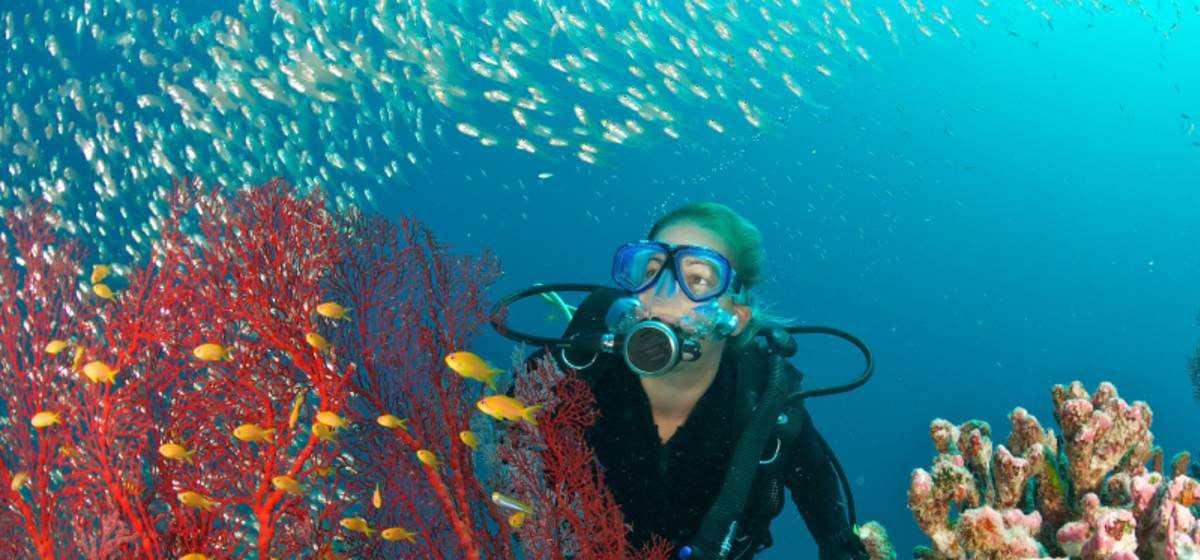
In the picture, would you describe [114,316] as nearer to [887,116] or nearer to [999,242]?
[887,116]

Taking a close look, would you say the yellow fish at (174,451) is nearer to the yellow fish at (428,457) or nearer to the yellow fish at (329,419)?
the yellow fish at (329,419)

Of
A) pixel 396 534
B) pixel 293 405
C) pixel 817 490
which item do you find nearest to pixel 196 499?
pixel 293 405

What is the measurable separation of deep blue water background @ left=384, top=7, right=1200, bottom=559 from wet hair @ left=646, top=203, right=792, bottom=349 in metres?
30.7

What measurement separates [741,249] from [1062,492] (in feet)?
7.28

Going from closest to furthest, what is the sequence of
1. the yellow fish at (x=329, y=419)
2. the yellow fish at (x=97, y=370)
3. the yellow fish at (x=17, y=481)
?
the yellow fish at (x=329, y=419) < the yellow fish at (x=97, y=370) < the yellow fish at (x=17, y=481)

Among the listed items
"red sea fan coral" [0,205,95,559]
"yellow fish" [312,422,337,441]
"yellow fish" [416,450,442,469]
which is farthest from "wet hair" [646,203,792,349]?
"red sea fan coral" [0,205,95,559]

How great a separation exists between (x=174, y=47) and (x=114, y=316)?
1324cm

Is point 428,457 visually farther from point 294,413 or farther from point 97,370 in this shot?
point 97,370

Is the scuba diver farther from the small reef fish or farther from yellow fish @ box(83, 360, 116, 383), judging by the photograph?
yellow fish @ box(83, 360, 116, 383)

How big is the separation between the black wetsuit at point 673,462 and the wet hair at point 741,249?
419 mm

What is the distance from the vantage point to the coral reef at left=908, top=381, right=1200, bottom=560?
3078mm

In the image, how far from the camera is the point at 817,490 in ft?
13.7

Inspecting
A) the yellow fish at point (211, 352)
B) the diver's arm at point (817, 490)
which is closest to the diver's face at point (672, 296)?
the diver's arm at point (817, 490)

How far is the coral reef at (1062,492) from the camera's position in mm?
3078
